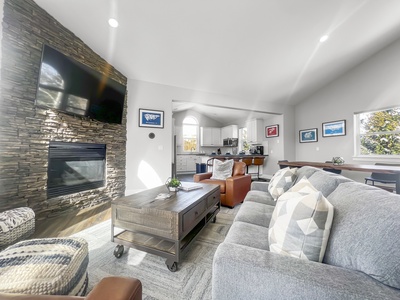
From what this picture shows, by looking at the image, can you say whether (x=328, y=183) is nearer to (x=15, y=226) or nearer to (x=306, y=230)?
(x=306, y=230)

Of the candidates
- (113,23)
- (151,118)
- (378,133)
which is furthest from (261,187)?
(378,133)

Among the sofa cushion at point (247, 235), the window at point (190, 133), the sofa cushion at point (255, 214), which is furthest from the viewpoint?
the window at point (190, 133)

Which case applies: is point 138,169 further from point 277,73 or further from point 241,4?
point 277,73

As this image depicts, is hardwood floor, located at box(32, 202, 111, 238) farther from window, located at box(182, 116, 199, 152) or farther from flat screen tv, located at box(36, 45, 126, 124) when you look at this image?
window, located at box(182, 116, 199, 152)

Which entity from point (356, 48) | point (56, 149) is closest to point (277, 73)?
point (356, 48)

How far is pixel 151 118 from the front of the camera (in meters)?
4.00

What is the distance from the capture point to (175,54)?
333cm

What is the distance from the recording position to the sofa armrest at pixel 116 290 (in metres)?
0.54

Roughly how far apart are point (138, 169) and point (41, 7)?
2928 millimetres

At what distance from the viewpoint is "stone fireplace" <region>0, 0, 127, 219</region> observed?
2045 millimetres

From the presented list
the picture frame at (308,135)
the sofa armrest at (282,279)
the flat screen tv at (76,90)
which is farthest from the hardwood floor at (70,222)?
the picture frame at (308,135)

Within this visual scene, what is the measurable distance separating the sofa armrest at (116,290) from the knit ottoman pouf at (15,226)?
4.87ft

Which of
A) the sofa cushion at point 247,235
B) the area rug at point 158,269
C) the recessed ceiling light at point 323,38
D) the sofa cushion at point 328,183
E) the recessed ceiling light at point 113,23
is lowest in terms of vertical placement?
the area rug at point 158,269

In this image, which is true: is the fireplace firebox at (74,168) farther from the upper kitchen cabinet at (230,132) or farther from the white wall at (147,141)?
the upper kitchen cabinet at (230,132)
